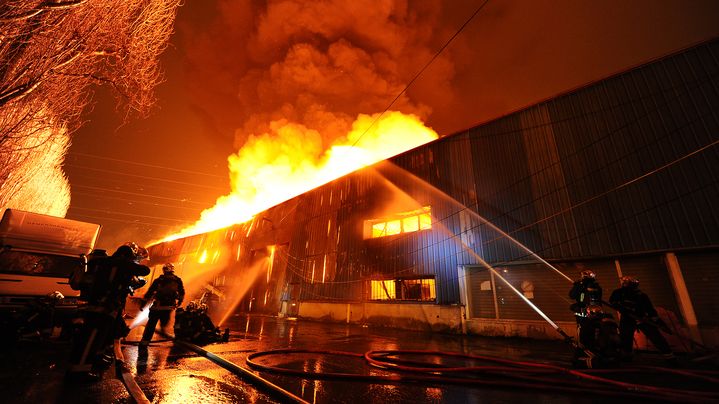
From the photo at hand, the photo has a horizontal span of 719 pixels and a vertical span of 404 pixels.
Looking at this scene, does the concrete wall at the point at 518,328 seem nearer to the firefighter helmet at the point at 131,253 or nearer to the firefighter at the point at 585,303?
the firefighter at the point at 585,303

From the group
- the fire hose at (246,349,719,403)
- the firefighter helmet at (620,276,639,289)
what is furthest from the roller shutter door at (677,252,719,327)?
the fire hose at (246,349,719,403)

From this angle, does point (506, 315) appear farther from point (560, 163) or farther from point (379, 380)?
point (379, 380)

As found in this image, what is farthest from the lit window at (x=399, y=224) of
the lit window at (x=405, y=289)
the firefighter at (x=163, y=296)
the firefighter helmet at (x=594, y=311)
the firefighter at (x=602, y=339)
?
the firefighter at (x=163, y=296)

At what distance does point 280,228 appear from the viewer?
2227 cm

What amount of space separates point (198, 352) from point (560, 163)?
46.1ft

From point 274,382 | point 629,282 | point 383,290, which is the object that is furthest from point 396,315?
point 274,382

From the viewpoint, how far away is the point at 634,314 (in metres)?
6.99

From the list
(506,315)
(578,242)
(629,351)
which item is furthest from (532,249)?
(629,351)

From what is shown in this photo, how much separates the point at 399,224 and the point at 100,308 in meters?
13.1

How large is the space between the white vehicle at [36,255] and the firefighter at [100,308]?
4379 millimetres

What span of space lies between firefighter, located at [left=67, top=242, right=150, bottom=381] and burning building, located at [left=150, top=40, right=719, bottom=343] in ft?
37.3

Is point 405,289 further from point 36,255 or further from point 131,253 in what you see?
point 36,255

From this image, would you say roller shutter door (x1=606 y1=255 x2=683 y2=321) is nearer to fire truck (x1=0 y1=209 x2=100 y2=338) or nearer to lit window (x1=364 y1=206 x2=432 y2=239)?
lit window (x1=364 y1=206 x2=432 y2=239)

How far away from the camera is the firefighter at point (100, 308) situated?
13.3 ft
